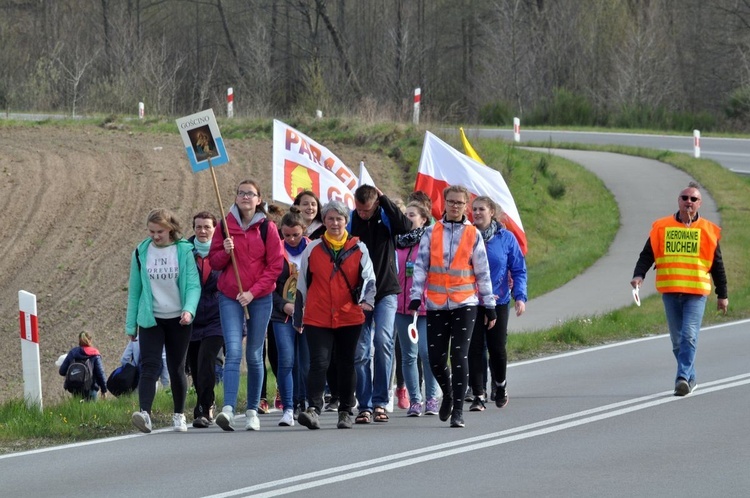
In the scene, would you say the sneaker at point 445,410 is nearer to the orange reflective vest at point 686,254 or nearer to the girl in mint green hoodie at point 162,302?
the girl in mint green hoodie at point 162,302

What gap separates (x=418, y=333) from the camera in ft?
36.3

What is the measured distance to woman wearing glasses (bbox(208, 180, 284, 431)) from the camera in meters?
10.2

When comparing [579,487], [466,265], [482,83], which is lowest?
[579,487]

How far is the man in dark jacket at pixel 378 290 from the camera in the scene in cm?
1044

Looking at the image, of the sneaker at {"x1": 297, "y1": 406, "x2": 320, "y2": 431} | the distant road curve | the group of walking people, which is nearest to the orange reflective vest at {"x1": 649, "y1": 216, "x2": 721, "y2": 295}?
the group of walking people

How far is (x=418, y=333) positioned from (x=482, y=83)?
5207cm

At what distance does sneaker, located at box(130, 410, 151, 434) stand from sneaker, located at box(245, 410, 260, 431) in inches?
28.8

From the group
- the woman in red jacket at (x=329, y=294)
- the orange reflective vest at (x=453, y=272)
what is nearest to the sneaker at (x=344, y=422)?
the woman in red jacket at (x=329, y=294)

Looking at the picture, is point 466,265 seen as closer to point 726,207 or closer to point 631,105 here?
point 726,207

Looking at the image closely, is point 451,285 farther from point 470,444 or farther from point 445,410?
point 470,444

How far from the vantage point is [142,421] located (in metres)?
9.92

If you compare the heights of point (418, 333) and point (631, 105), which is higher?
point (631, 105)

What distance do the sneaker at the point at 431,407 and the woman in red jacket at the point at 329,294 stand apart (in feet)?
3.09

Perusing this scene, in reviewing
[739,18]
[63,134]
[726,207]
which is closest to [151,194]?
[63,134]
